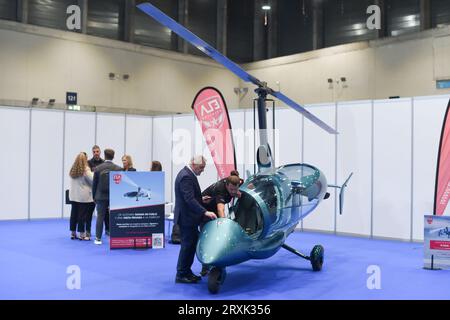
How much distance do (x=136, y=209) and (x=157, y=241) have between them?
0.58 meters

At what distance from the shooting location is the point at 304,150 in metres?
9.46

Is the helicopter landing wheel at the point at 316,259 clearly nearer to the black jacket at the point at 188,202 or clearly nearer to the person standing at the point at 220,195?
the person standing at the point at 220,195

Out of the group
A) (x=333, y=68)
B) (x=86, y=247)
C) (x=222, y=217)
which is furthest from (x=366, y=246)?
(x=333, y=68)

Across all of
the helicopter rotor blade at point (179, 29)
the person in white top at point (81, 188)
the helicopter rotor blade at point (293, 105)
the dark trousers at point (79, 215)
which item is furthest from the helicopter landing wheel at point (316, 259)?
the dark trousers at point (79, 215)

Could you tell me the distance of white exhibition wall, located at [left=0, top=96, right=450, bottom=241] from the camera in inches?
323

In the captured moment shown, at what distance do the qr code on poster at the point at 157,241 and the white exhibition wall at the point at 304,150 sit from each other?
208cm

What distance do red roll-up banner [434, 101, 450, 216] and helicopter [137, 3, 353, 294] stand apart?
2650mm

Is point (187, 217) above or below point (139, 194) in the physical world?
below

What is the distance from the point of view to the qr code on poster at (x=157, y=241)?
7.26m

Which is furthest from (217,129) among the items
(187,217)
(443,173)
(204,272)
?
(187,217)

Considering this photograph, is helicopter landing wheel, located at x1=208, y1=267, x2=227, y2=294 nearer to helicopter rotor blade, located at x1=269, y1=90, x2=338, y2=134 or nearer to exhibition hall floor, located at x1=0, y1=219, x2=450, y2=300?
exhibition hall floor, located at x1=0, y1=219, x2=450, y2=300

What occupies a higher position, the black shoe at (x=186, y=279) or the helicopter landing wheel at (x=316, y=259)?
the helicopter landing wheel at (x=316, y=259)

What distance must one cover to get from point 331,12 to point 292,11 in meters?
1.58

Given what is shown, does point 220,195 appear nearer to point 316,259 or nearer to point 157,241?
point 316,259
